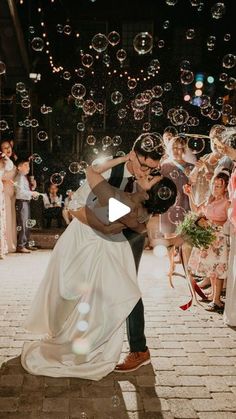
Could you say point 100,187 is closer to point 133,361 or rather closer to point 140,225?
point 140,225

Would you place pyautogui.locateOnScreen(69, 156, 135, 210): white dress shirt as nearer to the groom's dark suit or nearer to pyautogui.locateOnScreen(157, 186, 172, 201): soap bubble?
the groom's dark suit

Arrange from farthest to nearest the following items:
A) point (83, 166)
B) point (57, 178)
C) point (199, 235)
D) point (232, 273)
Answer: point (83, 166) → point (57, 178) → point (199, 235) → point (232, 273)

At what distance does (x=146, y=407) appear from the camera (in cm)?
319

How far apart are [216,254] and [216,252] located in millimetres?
28

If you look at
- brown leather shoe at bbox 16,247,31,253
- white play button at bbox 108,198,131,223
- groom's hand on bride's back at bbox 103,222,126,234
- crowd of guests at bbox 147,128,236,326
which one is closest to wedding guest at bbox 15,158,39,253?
brown leather shoe at bbox 16,247,31,253

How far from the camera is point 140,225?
359 centimetres

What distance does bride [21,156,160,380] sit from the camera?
11.6 ft

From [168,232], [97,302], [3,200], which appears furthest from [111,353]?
[3,200]

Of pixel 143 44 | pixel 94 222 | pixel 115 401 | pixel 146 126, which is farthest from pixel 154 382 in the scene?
pixel 146 126

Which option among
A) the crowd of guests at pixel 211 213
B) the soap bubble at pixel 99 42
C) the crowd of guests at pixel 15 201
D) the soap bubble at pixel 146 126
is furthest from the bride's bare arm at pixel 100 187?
the soap bubble at pixel 146 126

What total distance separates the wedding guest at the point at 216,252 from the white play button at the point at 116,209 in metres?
2.87

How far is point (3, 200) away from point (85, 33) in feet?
51.7

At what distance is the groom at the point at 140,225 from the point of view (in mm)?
3520

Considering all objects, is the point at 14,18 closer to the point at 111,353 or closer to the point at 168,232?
the point at 168,232
